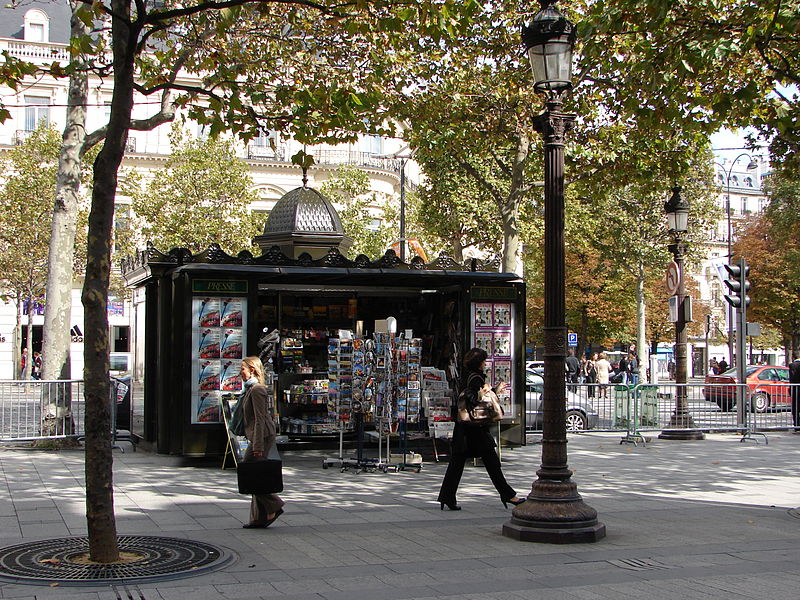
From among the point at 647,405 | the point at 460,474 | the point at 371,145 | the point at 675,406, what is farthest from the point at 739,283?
the point at 371,145

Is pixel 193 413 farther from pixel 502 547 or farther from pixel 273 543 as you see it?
pixel 502 547

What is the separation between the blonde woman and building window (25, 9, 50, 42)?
4514 cm

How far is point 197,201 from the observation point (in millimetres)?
39281

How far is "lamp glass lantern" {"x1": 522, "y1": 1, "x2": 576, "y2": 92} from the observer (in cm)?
865

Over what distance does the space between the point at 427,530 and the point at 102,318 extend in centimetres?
371

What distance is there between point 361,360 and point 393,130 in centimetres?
534

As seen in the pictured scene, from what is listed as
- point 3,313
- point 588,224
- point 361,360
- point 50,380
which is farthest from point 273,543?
point 3,313

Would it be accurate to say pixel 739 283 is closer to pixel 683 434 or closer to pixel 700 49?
pixel 683 434

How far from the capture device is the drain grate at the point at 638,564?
7.50 m

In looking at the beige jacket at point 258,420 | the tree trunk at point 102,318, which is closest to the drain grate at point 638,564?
the beige jacket at point 258,420

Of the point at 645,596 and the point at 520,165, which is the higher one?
the point at 520,165

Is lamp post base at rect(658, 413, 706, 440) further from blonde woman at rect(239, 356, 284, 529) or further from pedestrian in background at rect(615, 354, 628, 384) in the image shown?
pedestrian in background at rect(615, 354, 628, 384)

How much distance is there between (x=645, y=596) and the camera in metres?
6.58

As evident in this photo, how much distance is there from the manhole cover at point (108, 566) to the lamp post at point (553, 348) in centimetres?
284
